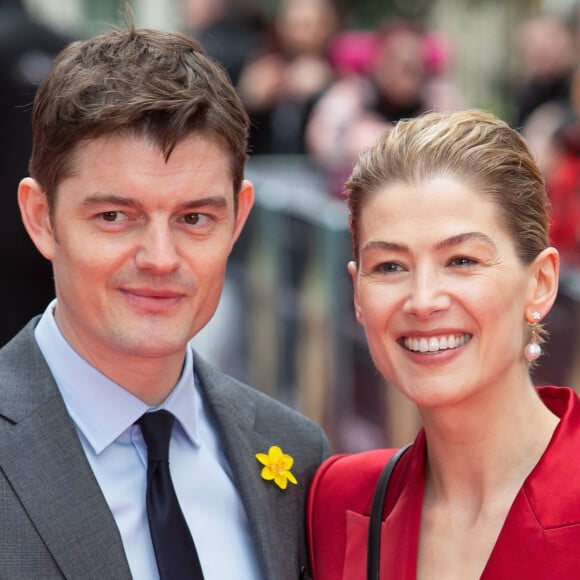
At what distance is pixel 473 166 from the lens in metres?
3.27

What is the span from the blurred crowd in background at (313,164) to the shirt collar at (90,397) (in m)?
2.31

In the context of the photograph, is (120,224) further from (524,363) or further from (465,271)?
(524,363)

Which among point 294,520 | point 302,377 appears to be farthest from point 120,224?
point 302,377

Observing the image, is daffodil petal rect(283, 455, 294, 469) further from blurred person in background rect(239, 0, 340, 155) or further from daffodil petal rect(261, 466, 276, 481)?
blurred person in background rect(239, 0, 340, 155)

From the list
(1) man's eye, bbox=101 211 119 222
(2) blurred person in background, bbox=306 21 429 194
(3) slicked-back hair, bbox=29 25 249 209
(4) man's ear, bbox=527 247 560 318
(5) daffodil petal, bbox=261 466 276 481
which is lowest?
(5) daffodil petal, bbox=261 466 276 481

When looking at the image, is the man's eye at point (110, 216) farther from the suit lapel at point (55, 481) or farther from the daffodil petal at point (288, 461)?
the daffodil petal at point (288, 461)

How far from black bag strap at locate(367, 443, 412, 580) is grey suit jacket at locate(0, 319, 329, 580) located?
0.20m

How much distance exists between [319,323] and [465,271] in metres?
4.30

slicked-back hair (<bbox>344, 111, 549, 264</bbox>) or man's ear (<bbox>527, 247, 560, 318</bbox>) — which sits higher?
slicked-back hair (<bbox>344, 111, 549, 264</bbox>)

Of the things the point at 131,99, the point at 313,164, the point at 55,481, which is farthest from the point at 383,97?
the point at 55,481

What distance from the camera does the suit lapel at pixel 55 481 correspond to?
2.98m

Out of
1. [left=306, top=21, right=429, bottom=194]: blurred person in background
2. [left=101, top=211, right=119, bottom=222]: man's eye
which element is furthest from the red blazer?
[left=306, top=21, right=429, bottom=194]: blurred person in background

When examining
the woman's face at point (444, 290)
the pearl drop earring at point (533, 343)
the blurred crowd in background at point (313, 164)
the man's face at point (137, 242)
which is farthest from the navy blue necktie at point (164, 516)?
the blurred crowd in background at point (313, 164)

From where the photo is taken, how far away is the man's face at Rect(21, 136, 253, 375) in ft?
10.3
